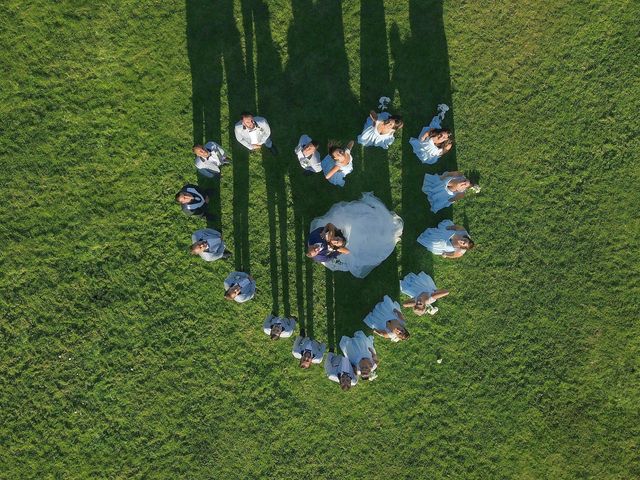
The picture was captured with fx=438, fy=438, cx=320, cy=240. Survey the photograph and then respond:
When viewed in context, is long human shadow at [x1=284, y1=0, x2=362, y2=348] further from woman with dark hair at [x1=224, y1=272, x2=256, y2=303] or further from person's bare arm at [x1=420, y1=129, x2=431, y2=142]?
person's bare arm at [x1=420, y1=129, x2=431, y2=142]

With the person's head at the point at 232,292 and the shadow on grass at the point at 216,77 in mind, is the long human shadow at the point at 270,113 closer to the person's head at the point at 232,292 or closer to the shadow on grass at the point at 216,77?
the shadow on grass at the point at 216,77

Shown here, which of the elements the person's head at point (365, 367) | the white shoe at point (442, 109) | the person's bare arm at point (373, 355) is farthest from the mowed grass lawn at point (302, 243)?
the person's head at point (365, 367)

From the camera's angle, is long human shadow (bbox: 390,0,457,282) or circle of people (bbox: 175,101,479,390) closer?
circle of people (bbox: 175,101,479,390)

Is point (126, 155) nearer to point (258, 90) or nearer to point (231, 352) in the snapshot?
point (258, 90)

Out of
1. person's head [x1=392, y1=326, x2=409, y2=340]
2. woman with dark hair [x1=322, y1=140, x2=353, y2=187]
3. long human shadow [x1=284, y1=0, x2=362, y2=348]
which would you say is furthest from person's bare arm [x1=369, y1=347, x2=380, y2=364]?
woman with dark hair [x1=322, y1=140, x2=353, y2=187]

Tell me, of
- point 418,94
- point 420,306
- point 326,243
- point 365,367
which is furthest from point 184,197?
point 418,94

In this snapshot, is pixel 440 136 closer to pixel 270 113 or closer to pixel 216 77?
pixel 270 113

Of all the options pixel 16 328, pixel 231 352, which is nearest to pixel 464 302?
pixel 231 352
